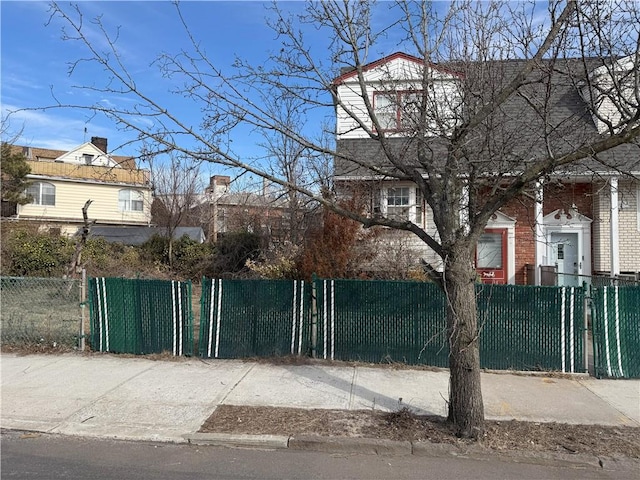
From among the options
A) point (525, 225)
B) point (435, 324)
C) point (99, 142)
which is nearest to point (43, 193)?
point (99, 142)

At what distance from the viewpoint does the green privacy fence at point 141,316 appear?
7.87 meters

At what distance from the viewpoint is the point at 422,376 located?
6.90m

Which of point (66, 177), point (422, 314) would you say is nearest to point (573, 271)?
point (422, 314)

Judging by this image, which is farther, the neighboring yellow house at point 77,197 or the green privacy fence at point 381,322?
the neighboring yellow house at point 77,197

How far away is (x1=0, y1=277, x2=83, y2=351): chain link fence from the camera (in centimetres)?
826

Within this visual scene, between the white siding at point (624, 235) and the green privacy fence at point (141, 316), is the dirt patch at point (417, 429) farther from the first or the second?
the white siding at point (624, 235)

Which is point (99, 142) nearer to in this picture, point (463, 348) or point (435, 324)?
point (435, 324)

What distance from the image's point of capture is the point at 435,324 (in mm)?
7363

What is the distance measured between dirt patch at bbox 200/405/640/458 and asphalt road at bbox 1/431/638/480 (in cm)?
24

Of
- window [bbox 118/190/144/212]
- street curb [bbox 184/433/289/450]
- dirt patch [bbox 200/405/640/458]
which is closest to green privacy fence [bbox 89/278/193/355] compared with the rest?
dirt patch [bbox 200/405/640/458]

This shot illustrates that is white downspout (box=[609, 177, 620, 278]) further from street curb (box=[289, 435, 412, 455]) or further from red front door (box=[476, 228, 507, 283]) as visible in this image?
street curb (box=[289, 435, 412, 455])

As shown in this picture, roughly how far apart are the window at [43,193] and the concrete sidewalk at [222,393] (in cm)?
2623

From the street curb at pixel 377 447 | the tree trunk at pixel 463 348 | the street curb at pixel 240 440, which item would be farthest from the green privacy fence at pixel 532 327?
the street curb at pixel 240 440

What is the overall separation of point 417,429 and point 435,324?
104 inches
